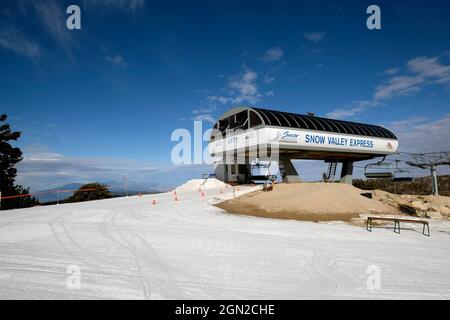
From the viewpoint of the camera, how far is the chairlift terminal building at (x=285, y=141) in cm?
2438

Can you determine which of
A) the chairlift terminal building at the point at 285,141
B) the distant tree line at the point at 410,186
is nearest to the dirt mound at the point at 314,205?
the chairlift terminal building at the point at 285,141

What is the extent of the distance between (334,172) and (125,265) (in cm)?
3459

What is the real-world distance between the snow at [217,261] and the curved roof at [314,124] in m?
15.6

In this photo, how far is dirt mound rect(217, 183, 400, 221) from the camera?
14219 millimetres

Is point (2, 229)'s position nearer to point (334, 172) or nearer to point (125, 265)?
point (125, 265)

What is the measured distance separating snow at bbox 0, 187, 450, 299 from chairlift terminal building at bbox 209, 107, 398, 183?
14495mm

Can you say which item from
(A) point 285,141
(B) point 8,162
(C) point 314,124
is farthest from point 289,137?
(B) point 8,162

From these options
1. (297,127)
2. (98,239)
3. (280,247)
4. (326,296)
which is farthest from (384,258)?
(297,127)

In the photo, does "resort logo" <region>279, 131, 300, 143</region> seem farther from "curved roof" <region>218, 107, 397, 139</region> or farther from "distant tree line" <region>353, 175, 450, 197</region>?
"distant tree line" <region>353, 175, 450, 197</region>

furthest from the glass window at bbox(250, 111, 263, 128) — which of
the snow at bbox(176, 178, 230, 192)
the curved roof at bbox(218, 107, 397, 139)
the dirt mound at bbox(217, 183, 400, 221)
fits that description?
the snow at bbox(176, 178, 230, 192)

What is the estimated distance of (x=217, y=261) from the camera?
6348 millimetres

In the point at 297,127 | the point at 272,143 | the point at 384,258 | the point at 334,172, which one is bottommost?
the point at 384,258

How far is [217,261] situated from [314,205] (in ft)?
36.0
